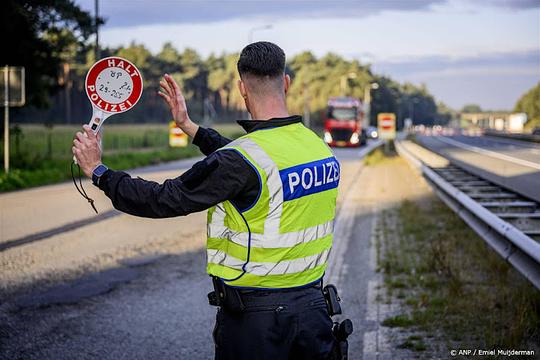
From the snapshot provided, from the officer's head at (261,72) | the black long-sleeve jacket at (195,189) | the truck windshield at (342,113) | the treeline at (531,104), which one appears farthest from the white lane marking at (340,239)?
the treeline at (531,104)

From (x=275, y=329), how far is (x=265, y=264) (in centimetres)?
26

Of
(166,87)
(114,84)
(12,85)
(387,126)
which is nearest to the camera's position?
(114,84)

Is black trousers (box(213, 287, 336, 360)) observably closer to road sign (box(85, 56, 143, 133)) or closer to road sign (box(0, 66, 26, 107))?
road sign (box(85, 56, 143, 133))

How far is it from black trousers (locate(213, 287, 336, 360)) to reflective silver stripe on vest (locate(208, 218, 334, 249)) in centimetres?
19

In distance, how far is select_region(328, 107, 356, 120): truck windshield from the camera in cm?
6109

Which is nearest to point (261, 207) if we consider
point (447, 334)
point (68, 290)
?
point (447, 334)

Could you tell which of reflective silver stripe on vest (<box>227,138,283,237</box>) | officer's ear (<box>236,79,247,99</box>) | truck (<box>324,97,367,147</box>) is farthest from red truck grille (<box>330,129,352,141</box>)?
reflective silver stripe on vest (<box>227,138,283,237</box>)

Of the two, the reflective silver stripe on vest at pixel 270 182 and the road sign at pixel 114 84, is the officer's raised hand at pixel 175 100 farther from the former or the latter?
the reflective silver stripe on vest at pixel 270 182

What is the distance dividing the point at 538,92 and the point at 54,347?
18221 cm

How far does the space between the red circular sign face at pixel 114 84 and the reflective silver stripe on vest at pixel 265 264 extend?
2.73 feet

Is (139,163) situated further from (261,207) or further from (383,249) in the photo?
(261,207)

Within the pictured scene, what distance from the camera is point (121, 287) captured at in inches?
329

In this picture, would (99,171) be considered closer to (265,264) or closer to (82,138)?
(82,138)

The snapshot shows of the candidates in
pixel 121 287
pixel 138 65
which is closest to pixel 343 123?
pixel 138 65
